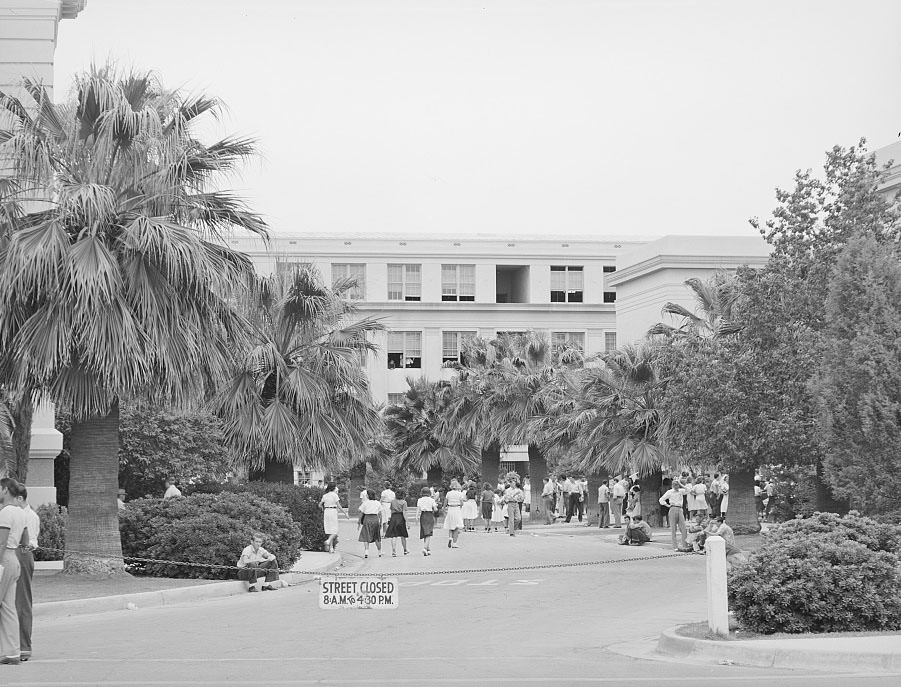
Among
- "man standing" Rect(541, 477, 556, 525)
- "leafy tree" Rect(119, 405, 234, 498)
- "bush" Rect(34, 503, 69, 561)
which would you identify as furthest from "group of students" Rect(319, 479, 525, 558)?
"leafy tree" Rect(119, 405, 234, 498)

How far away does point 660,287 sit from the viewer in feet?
197

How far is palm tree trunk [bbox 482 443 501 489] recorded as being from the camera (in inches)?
2151

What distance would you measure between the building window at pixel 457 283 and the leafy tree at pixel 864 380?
6320 cm

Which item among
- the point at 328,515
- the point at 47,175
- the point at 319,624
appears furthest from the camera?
the point at 328,515

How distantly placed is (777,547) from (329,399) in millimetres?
17536

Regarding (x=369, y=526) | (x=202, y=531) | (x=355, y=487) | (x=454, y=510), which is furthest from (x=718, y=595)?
(x=355, y=487)

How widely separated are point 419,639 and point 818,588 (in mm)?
4348

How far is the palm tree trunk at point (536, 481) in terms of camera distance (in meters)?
50.4

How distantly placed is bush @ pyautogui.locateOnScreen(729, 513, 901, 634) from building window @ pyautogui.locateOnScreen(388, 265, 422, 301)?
233 ft

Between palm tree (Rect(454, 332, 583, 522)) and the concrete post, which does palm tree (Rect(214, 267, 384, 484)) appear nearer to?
the concrete post

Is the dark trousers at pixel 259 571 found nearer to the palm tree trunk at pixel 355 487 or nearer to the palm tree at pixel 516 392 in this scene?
the palm tree at pixel 516 392

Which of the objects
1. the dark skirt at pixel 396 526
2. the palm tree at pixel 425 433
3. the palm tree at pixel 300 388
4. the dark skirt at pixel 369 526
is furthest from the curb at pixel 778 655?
the palm tree at pixel 425 433

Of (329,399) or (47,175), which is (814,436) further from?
(47,175)

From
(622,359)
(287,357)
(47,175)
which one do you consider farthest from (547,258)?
(47,175)
